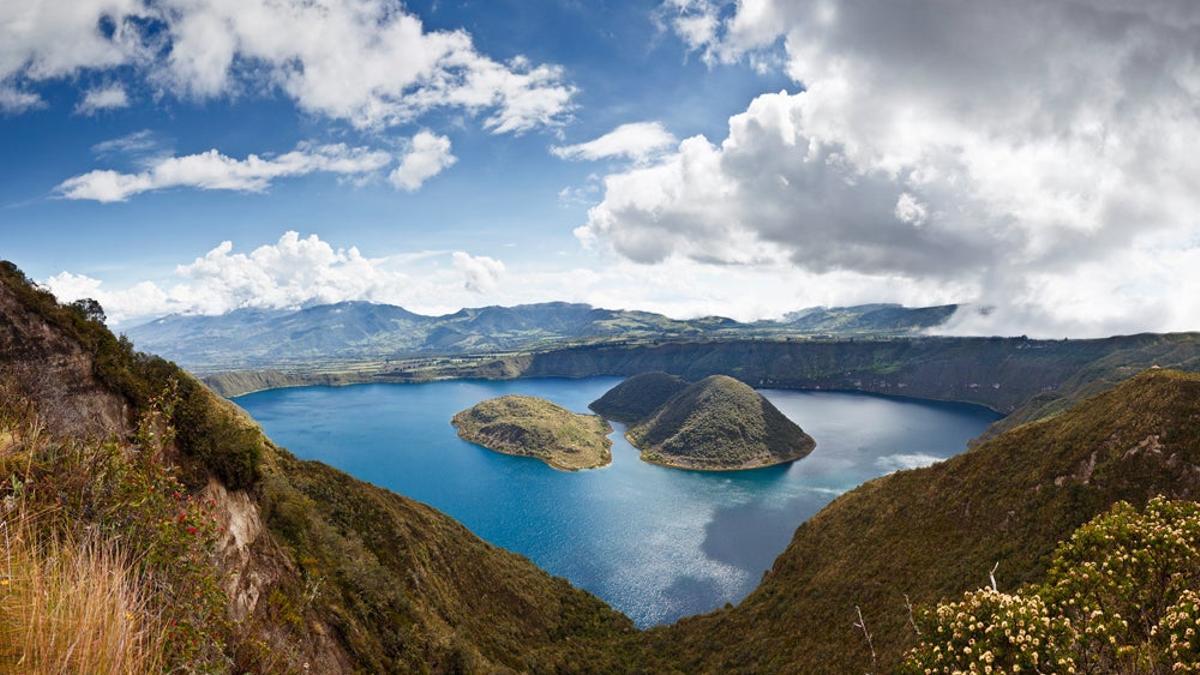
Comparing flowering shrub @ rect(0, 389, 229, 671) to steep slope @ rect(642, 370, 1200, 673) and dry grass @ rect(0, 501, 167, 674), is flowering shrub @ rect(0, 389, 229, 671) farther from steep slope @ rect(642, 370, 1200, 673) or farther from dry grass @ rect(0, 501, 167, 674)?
steep slope @ rect(642, 370, 1200, 673)

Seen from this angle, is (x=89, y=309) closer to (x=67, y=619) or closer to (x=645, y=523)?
(x=67, y=619)

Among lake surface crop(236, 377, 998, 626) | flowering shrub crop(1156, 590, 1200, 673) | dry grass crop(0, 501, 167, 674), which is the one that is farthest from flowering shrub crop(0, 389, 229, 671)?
lake surface crop(236, 377, 998, 626)

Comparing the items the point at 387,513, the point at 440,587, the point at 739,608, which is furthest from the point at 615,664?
the point at 387,513

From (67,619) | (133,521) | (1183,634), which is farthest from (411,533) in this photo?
(1183,634)

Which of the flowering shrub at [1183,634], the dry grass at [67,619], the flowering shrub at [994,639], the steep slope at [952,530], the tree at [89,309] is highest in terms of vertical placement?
the tree at [89,309]

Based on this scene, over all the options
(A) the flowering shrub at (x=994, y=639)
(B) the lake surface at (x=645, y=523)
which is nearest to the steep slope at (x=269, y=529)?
(A) the flowering shrub at (x=994, y=639)

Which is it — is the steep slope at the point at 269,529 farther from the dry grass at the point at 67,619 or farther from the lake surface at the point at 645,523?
the lake surface at the point at 645,523
